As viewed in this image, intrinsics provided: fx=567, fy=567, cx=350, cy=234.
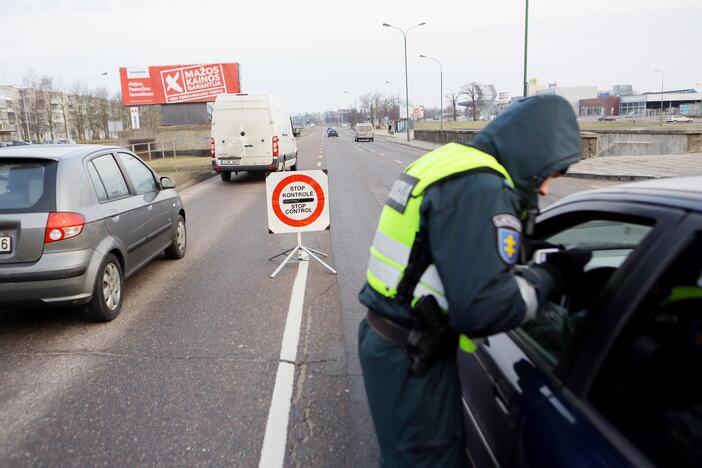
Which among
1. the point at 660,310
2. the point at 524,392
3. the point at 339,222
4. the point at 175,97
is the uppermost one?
the point at 175,97

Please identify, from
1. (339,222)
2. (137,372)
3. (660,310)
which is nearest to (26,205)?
(137,372)

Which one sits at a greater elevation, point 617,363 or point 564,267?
point 564,267

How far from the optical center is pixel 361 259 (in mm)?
7754

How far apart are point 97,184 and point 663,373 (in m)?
5.05

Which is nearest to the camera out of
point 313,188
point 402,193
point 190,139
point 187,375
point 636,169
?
point 402,193

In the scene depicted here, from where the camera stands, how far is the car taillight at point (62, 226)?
4.71m

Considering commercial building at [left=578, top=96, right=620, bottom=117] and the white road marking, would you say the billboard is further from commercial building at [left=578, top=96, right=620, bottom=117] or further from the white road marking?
commercial building at [left=578, top=96, right=620, bottom=117]

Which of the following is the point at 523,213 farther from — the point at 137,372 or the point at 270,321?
the point at 270,321

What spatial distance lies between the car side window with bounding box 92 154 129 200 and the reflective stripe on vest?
4387 millimetres

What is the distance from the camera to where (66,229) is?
4770 millimetres

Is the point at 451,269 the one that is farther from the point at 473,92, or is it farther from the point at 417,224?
the point at 473,92

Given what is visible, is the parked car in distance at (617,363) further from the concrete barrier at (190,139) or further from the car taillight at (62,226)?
the concrete barrier at (190,139)

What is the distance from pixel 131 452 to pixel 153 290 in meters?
3.42

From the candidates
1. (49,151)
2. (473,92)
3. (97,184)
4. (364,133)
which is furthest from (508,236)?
(473,92)
